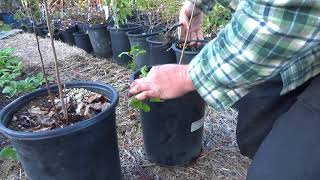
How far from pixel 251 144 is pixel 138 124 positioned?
37.9 inches

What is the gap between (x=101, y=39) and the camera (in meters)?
4.26

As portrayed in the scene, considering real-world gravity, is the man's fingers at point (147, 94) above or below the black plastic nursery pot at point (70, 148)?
above

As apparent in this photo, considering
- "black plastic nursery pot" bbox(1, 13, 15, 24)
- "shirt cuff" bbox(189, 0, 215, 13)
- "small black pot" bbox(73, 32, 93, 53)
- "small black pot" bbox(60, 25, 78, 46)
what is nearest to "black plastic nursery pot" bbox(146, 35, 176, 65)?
"shirt cuff" bbox(189, 0, 215, 13)

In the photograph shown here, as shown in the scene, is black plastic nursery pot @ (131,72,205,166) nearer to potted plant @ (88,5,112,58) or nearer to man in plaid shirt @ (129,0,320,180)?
man in plaid shirt @ (129,0,320,180)

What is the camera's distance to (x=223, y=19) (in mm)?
3277

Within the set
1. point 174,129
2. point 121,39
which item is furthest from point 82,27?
point 174,129

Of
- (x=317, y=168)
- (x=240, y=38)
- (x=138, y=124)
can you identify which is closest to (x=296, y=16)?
(x=240, y=38)

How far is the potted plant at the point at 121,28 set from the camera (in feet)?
12.6

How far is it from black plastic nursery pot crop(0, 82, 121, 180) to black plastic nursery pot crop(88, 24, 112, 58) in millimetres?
2866

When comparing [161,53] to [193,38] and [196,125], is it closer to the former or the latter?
[193,38]

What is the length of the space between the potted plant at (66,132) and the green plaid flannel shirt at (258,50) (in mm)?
504

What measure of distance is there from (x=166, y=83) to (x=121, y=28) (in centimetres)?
293

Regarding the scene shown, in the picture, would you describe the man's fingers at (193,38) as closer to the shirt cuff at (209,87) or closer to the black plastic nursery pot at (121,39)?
the shirt cuff at (209,87)

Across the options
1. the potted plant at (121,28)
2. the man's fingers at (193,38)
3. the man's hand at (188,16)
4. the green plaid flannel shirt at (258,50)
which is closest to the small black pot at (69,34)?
the potted plant at (121,28)
